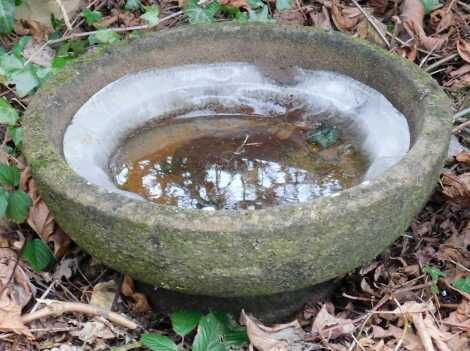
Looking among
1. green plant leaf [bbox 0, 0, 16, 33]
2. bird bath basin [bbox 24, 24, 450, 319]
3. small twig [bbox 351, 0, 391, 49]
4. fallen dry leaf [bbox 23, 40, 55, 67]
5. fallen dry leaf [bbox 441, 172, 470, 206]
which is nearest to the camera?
bird bath basin [bbox 24, 24, 450, 319]

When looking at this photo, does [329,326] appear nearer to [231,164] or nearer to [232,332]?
[232,332]

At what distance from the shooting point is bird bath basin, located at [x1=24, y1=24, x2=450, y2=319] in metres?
1.37

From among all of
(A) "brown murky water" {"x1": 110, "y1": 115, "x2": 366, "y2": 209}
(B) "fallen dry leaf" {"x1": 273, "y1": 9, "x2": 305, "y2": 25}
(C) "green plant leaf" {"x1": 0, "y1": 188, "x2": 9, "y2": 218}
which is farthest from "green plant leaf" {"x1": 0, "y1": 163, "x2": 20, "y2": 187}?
(B) "fallen dry leaf" {"x1": 273, "y1": 9, "x2": 305, "y2": 25}

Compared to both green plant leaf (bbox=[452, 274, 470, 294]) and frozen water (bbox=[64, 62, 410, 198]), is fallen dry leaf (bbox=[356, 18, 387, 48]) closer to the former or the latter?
frozen water (bbox=[64, 62, 410, 198])

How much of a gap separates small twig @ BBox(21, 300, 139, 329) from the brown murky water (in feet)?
1.17

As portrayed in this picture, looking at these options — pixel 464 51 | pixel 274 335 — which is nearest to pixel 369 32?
pixel 464 51

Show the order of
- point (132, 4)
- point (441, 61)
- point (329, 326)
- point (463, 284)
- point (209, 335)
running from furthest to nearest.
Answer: point (132, 4) → point (441, 61) → point (463, 284) → point (329, 326) → point (209, 335)

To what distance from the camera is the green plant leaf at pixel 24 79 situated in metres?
2.08

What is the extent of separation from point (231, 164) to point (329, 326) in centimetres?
58

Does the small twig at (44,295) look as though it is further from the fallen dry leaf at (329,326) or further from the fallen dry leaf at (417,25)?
the fallen dry leaf at (417,25)

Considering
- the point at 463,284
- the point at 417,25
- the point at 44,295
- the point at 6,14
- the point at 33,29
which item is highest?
the point at 6,14

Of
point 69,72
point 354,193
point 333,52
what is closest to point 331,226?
point 354,193

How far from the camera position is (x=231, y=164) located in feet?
6.35

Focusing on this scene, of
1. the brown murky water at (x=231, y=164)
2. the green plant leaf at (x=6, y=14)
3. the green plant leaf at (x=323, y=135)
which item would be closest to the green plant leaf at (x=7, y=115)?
the brown murky water at (x=231, y=164)
